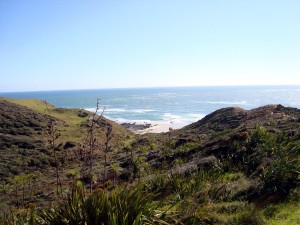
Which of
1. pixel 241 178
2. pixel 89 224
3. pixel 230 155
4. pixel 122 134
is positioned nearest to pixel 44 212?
pixel 89 224

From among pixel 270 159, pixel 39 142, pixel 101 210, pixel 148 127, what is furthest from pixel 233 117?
pixel 101 210

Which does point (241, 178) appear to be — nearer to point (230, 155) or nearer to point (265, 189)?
point (265, 189)

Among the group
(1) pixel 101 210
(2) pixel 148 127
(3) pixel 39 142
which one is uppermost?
(1) pixel 101 210

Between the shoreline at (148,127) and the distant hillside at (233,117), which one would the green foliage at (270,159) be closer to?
the distant hillside at (233,117)

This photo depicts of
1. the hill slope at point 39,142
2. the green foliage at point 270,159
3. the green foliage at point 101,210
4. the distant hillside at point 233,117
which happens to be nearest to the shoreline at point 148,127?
the hill slope at point 39,142

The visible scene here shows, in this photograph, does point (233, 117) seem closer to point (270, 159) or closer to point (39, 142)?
point (39, 142)

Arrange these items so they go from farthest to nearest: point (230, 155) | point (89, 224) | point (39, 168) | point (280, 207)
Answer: point (39, 168)
point (230, 155)
point (280, 207)
point (89, 224)

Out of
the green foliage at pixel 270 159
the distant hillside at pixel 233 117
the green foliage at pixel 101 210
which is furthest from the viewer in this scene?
the distant hillside at pixel 233 117

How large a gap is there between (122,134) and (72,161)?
66.0 ft

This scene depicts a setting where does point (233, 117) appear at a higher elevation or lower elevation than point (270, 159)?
lower

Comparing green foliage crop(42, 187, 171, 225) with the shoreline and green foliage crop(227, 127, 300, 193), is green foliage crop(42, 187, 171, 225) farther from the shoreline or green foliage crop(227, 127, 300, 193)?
the shoreline

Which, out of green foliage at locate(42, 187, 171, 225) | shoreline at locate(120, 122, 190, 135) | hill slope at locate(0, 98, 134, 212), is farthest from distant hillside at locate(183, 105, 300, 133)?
green foliage at locate(42, 187, 171, 225)

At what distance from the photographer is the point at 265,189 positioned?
9266mm

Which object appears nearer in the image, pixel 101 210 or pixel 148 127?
pixel 101 210
